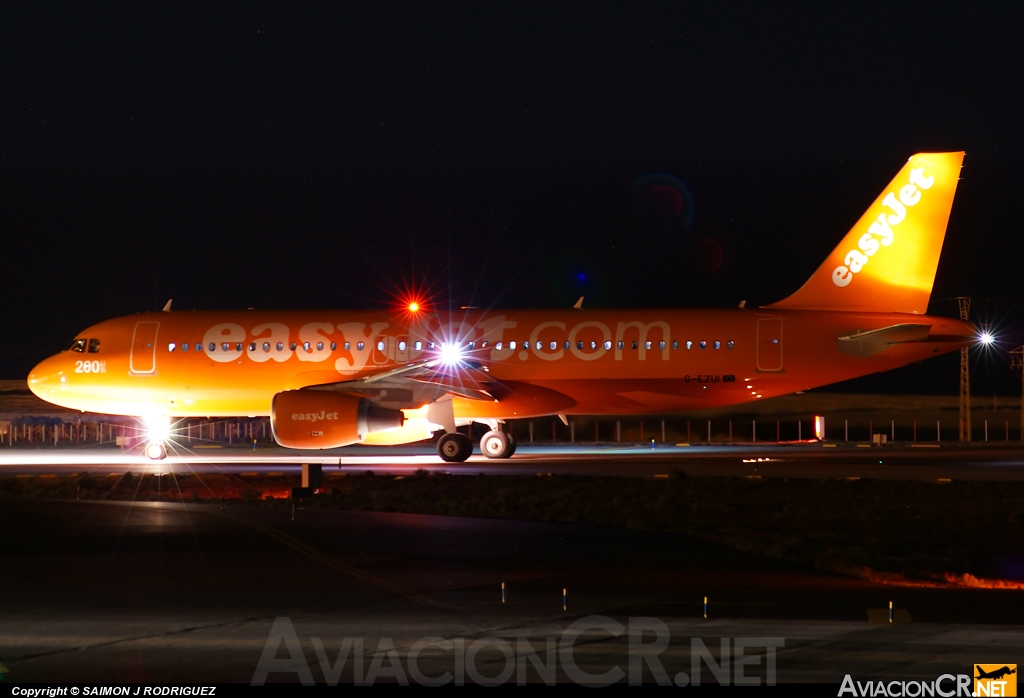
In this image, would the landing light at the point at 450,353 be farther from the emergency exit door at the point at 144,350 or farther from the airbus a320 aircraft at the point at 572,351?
the emergency exit door at the point at 144,350

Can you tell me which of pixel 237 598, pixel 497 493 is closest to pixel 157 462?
pixel 497 493

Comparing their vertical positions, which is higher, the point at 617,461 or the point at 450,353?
the point at 450,353

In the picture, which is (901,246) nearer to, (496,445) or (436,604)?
(496,445)

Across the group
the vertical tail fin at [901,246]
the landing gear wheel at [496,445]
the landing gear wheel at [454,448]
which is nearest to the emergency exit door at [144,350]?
the landing gear wheel at [454,448]

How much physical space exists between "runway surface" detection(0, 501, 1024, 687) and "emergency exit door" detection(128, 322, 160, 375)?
15658 millimetres

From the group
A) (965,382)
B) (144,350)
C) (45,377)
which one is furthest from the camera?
(965,382)

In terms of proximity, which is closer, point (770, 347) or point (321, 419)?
point (321, 419)

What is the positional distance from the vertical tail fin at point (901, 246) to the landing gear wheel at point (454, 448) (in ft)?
28.4

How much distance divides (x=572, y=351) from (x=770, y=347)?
451 centimetres

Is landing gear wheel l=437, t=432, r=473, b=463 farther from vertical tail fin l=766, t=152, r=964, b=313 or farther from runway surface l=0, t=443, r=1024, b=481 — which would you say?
vertical tail fin l=766, t=152, r=964, b=313

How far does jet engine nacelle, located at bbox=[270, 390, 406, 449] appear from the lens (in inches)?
1008

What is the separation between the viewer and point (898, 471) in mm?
24109

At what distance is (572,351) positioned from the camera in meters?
28.2

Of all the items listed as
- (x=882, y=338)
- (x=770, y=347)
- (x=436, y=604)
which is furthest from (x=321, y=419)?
(x=436, y=604)
